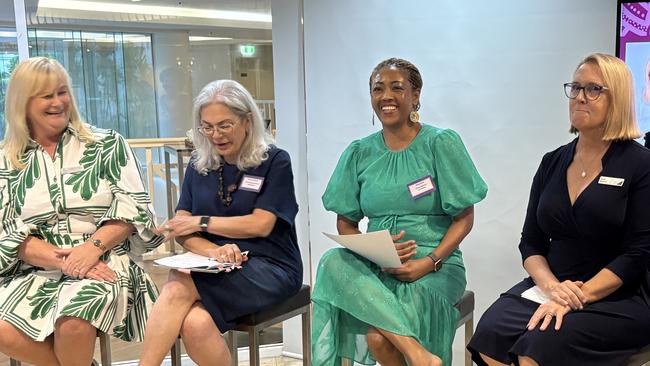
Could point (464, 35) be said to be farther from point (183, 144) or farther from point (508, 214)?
point (183, 144)

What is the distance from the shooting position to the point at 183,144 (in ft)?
11.7

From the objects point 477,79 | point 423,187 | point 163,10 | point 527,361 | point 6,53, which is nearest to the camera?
point 527,361

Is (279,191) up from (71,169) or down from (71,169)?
down

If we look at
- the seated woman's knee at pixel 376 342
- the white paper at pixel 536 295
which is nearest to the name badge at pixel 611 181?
the white paper at pixel 536 295

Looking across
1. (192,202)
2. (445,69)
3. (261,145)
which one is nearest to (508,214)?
(445,69)

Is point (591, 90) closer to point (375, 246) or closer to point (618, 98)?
point (618, 98)

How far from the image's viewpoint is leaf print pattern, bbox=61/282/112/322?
231 centimetres

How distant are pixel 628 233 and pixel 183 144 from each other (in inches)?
91.5

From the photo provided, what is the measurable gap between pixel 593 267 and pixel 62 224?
6.41 ft

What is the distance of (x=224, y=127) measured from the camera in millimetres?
2527

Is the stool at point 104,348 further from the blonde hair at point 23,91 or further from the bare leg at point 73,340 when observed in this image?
the blonde hair at point 23,91

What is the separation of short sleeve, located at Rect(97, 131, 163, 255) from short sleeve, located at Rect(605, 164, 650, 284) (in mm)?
1688

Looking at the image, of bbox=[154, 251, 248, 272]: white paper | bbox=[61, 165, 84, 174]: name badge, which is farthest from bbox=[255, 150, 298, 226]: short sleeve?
bbox=[61, 165, 84, 174]: name badge

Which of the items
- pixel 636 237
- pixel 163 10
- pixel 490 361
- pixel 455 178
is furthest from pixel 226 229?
pixel 163 10
